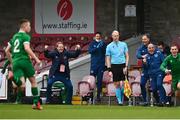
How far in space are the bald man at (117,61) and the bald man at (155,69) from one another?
30.9 inches

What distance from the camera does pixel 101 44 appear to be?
68.8 ft

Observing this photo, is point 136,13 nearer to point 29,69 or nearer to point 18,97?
point 18,97

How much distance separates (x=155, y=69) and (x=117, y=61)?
3.76 feet

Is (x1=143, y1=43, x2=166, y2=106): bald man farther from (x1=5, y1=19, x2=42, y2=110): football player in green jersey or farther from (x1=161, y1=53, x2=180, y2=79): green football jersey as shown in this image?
(x1=5, y1=19, x2=42, y2=110): football player in green jersey

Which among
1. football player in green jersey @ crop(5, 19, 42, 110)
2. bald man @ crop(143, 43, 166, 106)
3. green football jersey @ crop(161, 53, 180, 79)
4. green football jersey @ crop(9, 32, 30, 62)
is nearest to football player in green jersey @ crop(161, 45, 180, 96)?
green football jersey @ crop(161, 53, 180, 79)

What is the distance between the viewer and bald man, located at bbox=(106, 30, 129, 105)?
62.5 feet

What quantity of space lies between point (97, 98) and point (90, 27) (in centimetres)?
652

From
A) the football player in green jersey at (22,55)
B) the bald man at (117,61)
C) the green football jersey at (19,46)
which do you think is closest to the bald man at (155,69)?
the bald man at (117,61)

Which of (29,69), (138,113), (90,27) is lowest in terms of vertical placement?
(138,113)

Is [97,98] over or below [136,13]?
below

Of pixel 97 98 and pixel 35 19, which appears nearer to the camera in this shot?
pixel 97 98

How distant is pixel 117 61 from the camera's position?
63.1ft

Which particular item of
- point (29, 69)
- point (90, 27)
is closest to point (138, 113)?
point (29, 69)

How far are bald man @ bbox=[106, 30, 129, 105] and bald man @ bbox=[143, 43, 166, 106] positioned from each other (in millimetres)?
786
